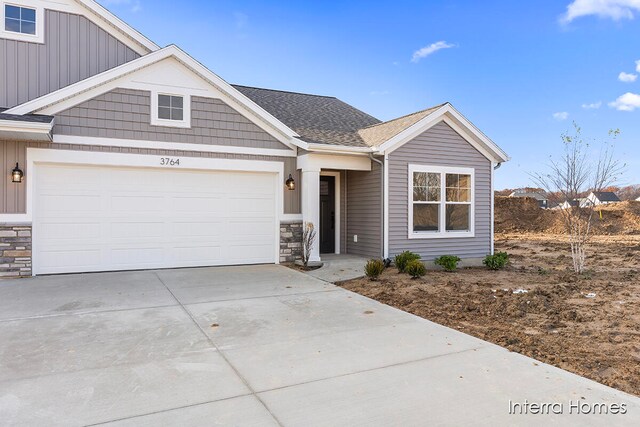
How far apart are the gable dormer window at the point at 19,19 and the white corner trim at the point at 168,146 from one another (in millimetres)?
2485

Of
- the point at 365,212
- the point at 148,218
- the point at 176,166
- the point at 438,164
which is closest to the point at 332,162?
the point at 365,212

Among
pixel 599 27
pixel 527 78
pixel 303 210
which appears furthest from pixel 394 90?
pixel 303 210

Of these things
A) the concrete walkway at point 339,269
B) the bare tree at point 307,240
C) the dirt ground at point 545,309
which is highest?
the bare tree at point 307,240

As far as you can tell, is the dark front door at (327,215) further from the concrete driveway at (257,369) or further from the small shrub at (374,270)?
the concrete driveway at (257,369)

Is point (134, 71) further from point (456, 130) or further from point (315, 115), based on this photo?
point (456, 130)

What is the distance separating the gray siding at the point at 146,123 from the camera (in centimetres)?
797

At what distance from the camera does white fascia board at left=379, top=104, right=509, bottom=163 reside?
379 inches

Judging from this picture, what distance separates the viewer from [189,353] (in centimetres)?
402

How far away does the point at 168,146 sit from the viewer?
862 cm

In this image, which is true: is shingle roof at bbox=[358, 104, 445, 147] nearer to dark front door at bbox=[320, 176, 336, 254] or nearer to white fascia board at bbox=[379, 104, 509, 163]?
white fascia board at bbox=[379, 104, 509, 163]

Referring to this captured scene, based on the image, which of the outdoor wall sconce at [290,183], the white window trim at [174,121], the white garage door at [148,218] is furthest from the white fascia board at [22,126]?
the outdoor wall sconce at [290,183]

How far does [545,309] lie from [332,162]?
17.9ft

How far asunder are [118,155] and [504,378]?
25.6 ft

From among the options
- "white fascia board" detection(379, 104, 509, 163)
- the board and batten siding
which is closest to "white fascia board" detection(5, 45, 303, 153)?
"white fascia board" detection(379, 104, 509, 163)
